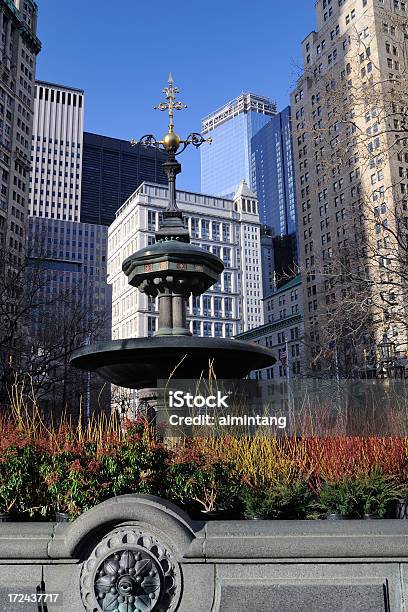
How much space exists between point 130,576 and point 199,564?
1.94ft

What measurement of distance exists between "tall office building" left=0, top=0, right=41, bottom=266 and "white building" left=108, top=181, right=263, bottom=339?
34.1 meters

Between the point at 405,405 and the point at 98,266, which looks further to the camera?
the point at 98,266

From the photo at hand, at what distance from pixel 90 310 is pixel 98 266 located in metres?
154

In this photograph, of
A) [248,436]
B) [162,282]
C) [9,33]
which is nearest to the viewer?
[248,436]

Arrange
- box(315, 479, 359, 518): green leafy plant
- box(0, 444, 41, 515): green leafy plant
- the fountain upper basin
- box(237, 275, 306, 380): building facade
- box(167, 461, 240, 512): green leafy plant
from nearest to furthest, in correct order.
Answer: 1. box(315, 479, 359, 518): green leafy plant
2. box(0, 444, 41, 515): green leafy plant
3. box(167, 461, 240, 512): green leafy plant
4. the fountain upper basin
5. box(237, 275, 306, 380): building facade

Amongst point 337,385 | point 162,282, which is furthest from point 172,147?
point 337,385

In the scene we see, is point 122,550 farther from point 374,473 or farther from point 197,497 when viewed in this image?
point 374,473

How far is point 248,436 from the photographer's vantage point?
762 cm

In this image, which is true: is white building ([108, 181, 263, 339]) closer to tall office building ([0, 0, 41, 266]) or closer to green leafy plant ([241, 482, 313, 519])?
tall office building ([0, 0, 41, 266])

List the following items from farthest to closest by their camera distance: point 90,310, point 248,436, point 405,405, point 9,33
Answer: point 9,33, point 90,310, point 405,405, point 248,436

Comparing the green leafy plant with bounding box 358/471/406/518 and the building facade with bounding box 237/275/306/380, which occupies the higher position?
the building facade with bounding box 237/275/306/380

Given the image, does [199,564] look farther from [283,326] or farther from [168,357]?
[283,326]

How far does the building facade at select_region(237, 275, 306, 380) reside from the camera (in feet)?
328

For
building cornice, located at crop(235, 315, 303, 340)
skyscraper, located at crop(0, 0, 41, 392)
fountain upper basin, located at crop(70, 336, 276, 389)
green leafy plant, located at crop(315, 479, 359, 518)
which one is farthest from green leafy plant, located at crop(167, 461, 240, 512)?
building cornice, located at crop(235, 315, 303, 340)
